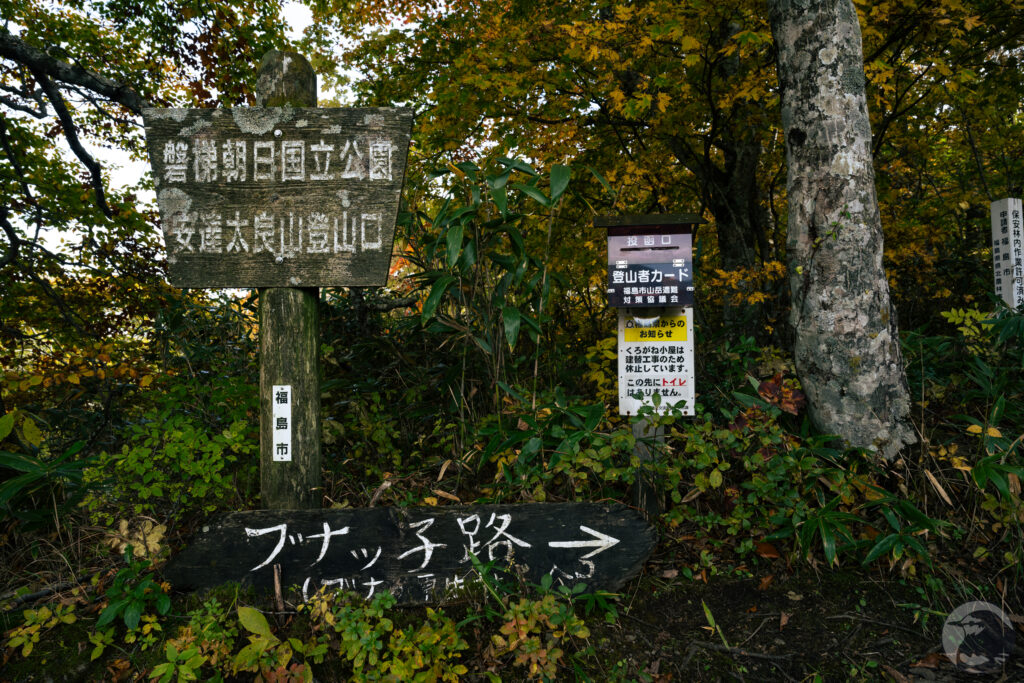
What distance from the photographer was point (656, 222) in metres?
2.93

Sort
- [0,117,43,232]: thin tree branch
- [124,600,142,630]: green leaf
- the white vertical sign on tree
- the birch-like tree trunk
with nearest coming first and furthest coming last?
[124,600,142,630]: green leaf → the birch-like tree trunk → [0,117,43,232]: thin tree branch → the white vertical sign on tree

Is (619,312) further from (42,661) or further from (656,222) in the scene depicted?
(42,661)

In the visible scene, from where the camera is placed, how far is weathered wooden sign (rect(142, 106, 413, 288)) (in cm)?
246

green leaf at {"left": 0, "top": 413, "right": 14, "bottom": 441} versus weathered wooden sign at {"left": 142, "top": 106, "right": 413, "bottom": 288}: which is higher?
weathered wooden sign at {"left": 142, "top": 106, "right": 413, "bottom": 288}

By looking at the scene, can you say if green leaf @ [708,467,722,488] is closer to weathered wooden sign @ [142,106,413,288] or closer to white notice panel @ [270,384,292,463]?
weathered wooden sign @ [142,106,413,288]

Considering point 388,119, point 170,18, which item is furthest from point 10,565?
point 170,18

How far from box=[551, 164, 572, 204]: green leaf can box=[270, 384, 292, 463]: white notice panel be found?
1.60 metres

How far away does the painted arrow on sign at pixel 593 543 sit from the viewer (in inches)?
96.4

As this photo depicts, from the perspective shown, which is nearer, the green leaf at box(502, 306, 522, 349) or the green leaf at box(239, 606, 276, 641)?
the green leaf at box(239, 606, 276, 641)

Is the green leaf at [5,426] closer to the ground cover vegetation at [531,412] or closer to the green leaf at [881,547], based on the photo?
the ground cover vegetation at [531,412]

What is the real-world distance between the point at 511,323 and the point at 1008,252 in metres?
4.20
